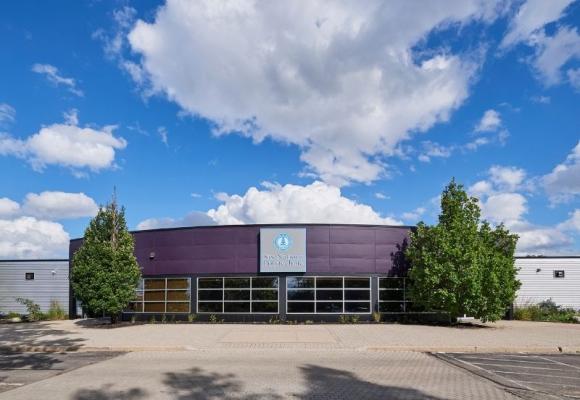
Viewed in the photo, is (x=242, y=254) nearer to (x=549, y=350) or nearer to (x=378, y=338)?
(x=378, y=338)

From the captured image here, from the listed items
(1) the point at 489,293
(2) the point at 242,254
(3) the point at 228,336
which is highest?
(2) the point at 242,254

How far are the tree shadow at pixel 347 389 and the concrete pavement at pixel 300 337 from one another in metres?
5.45

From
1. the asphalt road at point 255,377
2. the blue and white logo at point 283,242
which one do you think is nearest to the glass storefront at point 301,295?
the blue and white logo at point 283,242

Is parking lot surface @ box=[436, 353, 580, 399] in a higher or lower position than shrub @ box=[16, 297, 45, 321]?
higher

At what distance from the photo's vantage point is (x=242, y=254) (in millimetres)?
29641

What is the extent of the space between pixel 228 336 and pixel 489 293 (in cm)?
1311

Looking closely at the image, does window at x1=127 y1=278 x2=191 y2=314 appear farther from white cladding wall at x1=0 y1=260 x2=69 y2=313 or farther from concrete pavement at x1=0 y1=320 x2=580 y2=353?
white cladding wall at x1=0 y1=260 x2=69 y2=313

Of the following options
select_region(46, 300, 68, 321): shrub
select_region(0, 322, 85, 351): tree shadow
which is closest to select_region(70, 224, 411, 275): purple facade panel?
select_region(0, 322, 85, 351): tree shadow

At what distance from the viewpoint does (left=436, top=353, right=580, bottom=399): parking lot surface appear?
38.3 ft

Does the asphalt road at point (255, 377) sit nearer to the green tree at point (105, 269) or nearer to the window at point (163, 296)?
the green tree at point (105, 269)

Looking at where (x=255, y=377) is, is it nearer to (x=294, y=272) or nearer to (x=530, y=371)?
(x=530, y=371)

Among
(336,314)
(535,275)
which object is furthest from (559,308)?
(336,314)

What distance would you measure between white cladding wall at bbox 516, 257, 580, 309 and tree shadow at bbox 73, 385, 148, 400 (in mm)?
28346

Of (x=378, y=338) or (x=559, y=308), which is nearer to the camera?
(x=378, y=338)
